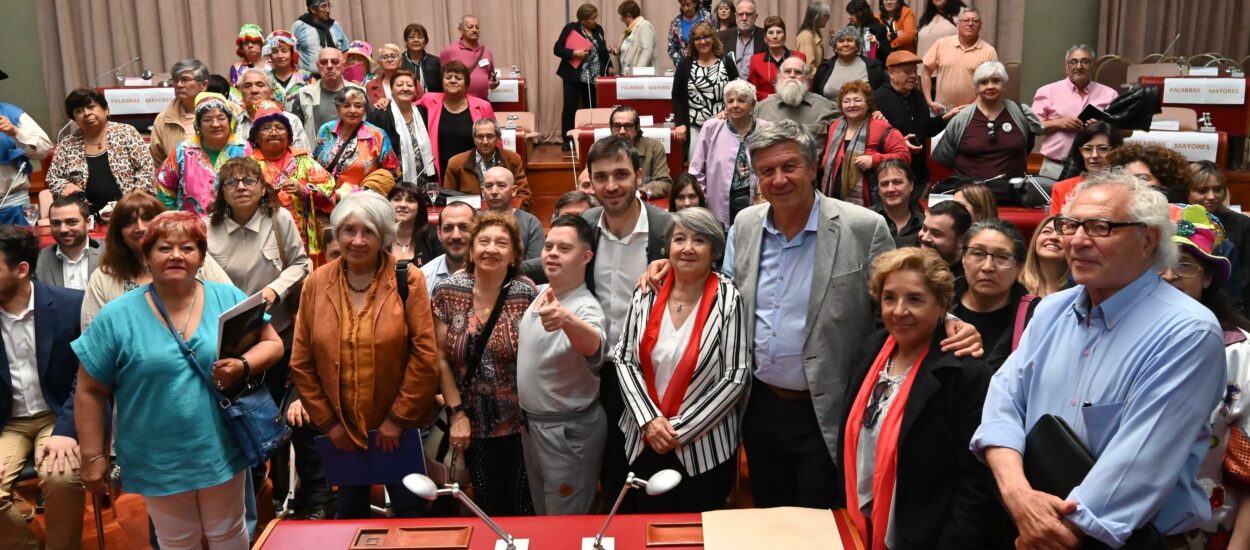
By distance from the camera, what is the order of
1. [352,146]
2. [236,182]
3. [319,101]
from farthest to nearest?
1. [319,101]
2. [352,146]
3. [236,182]

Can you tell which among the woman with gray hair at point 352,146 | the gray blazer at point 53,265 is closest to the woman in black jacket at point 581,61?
the woman with gray hair at point 352,146

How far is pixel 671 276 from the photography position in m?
3.00

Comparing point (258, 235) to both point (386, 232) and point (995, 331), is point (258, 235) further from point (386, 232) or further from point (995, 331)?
point (995, 331)

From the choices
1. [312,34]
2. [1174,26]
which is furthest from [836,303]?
[1174,26]

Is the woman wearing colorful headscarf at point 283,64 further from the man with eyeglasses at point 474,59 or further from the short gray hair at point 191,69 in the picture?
the man with eyeglasses at point 474,59

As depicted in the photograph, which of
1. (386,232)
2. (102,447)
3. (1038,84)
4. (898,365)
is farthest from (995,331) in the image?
(1038,84)

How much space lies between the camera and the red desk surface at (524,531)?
2.24 meters

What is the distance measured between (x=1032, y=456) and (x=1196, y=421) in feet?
1.02

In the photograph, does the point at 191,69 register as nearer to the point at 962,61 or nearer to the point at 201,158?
the point at 201,158

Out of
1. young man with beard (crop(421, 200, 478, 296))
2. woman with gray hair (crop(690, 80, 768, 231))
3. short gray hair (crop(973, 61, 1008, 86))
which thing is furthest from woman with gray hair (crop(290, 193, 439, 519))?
short gray hair (crop(973, 61, 1008, 86))

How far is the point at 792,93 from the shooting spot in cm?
586

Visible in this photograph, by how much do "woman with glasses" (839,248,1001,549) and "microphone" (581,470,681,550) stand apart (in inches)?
22.8

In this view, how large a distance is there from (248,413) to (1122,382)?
2.31m

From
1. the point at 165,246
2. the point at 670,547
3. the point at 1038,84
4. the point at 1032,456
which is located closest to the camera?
the point at 1032,456
